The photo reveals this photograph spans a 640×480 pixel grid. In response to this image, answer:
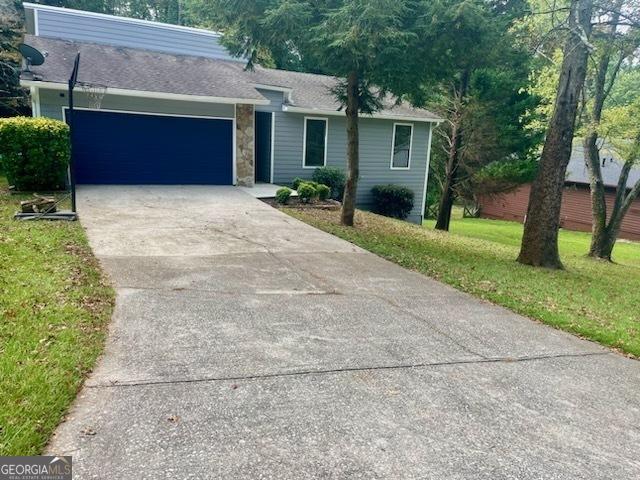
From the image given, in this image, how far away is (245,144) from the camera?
14.5 meters

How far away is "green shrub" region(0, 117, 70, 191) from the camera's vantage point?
1036cm

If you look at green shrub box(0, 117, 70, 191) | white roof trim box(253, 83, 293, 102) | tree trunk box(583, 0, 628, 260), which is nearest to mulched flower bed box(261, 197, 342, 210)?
white roof trim box(253, 83, 293, 102)

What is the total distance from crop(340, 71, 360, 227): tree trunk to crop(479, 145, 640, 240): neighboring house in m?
13.3

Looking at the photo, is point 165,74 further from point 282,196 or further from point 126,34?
point 282,196

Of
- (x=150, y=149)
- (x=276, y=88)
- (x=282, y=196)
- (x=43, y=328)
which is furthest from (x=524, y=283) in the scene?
(x=150, y=149)

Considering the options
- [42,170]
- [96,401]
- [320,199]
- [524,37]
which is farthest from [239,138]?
[96,401]

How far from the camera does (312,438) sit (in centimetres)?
287

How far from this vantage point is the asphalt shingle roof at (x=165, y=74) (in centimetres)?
1259

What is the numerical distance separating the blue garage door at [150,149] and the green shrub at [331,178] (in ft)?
9.22

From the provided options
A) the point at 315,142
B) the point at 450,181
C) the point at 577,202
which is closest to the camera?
the point at 315,142

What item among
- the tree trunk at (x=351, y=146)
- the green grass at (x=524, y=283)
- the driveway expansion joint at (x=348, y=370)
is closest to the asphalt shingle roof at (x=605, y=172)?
the green grass at (x=524, y=283)

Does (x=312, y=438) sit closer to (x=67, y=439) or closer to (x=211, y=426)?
(x=211, y=426)

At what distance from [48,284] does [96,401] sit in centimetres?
255

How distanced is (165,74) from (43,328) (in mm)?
11567
